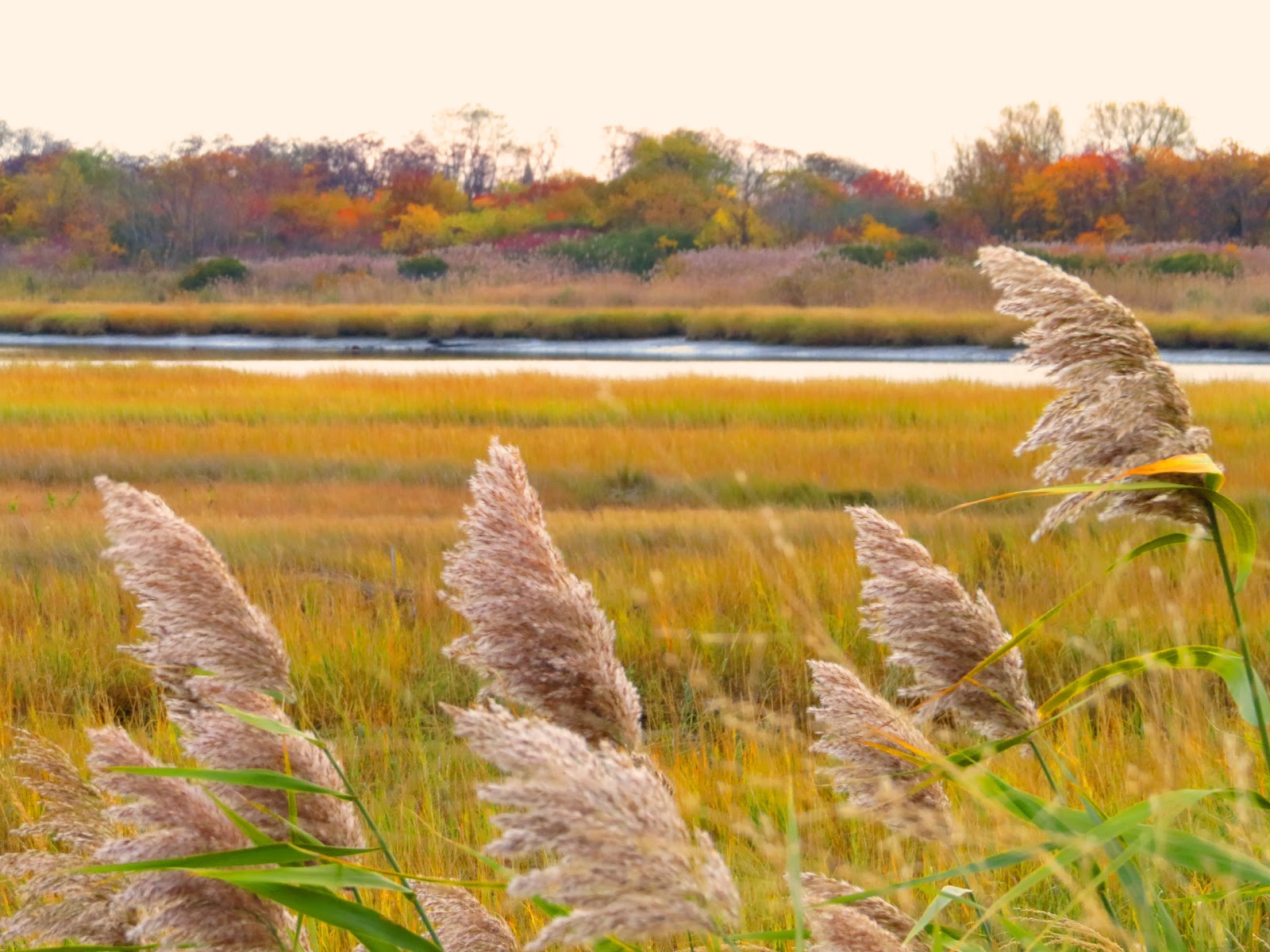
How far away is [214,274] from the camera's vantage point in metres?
34.9

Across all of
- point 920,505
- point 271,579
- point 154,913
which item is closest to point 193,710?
point 154,913

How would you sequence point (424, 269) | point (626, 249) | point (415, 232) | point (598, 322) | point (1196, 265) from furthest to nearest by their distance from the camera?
point (415, 232) → point (626, 249) → point (424, 269) → point (1196, 265) → point (598, 322)

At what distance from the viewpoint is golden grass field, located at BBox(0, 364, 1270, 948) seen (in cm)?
254

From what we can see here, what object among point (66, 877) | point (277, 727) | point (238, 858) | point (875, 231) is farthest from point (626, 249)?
point (238, 858)

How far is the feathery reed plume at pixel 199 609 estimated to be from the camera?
1.11 m

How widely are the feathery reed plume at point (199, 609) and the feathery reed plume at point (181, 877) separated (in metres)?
0.10

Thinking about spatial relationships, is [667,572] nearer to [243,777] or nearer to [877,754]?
[877,754]

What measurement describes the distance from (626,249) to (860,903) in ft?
115

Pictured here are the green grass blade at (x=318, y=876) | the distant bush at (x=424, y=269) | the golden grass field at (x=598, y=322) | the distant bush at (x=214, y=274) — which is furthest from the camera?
the distant bush at (x=214, y=274)

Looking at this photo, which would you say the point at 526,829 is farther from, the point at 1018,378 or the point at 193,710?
the point at 1018,378

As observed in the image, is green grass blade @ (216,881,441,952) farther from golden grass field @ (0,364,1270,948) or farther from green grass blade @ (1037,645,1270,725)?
green grass blade @ (1037,645,1270,725)

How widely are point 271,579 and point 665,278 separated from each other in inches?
1050

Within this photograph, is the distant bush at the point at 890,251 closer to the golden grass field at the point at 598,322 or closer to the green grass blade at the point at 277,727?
the golden grass field at the point at 598,322

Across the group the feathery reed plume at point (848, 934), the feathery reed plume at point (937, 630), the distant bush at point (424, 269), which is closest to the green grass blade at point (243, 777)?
the feathery reed plume at point (848, 934)
